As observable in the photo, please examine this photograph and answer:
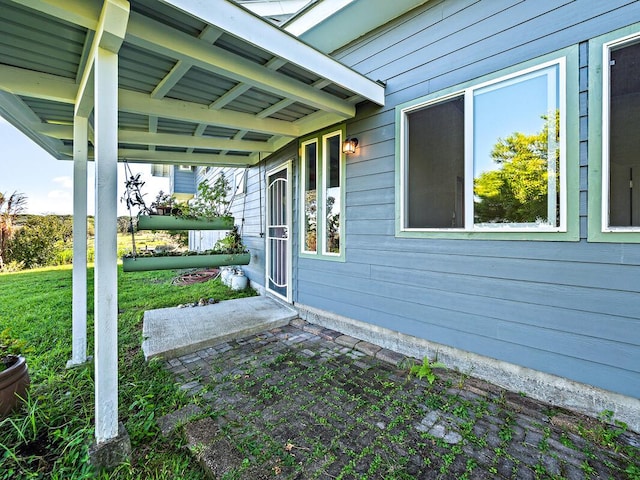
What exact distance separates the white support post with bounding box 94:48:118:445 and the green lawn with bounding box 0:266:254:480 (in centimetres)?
22

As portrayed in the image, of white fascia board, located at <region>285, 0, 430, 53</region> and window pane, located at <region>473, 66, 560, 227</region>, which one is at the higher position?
white fascia board, located at <region>285, 0, 430, 53</region>

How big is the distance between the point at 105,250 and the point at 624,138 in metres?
3.48

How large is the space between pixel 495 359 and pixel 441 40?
3003 mm

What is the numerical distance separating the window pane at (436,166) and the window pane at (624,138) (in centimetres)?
99

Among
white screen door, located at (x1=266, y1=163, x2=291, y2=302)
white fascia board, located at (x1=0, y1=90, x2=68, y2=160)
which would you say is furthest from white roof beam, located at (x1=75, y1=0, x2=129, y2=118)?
white screen door, located at (x1=266, y1=163, x2=291, y2=302)

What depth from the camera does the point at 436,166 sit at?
2.93 metres

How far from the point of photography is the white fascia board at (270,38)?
1.90 meters

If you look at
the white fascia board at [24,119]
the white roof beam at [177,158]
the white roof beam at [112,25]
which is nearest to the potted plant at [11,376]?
the white fascia board at [24,119]

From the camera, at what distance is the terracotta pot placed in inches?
76.2

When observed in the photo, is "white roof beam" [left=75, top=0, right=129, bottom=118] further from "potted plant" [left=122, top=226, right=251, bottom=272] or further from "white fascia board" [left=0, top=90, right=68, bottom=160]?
"potted plant" [left=122, top=226, right=251, bottom=272]

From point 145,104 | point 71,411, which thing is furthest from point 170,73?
point 71,411

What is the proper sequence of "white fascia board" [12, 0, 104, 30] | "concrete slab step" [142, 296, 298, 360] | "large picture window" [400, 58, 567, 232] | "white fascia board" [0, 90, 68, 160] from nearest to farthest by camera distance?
1. "white fascia board" [12, 0, 104, 30]
2. "large picture window" [400, 58, 567, 232]
3. "white fascia board" [0, 90, 68, 160]
4. "concrete slab step" [142, 296, 298, 360]

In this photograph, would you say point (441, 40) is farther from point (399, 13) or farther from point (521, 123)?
point (521, 123)

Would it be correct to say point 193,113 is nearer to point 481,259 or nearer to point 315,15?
point 315,15
